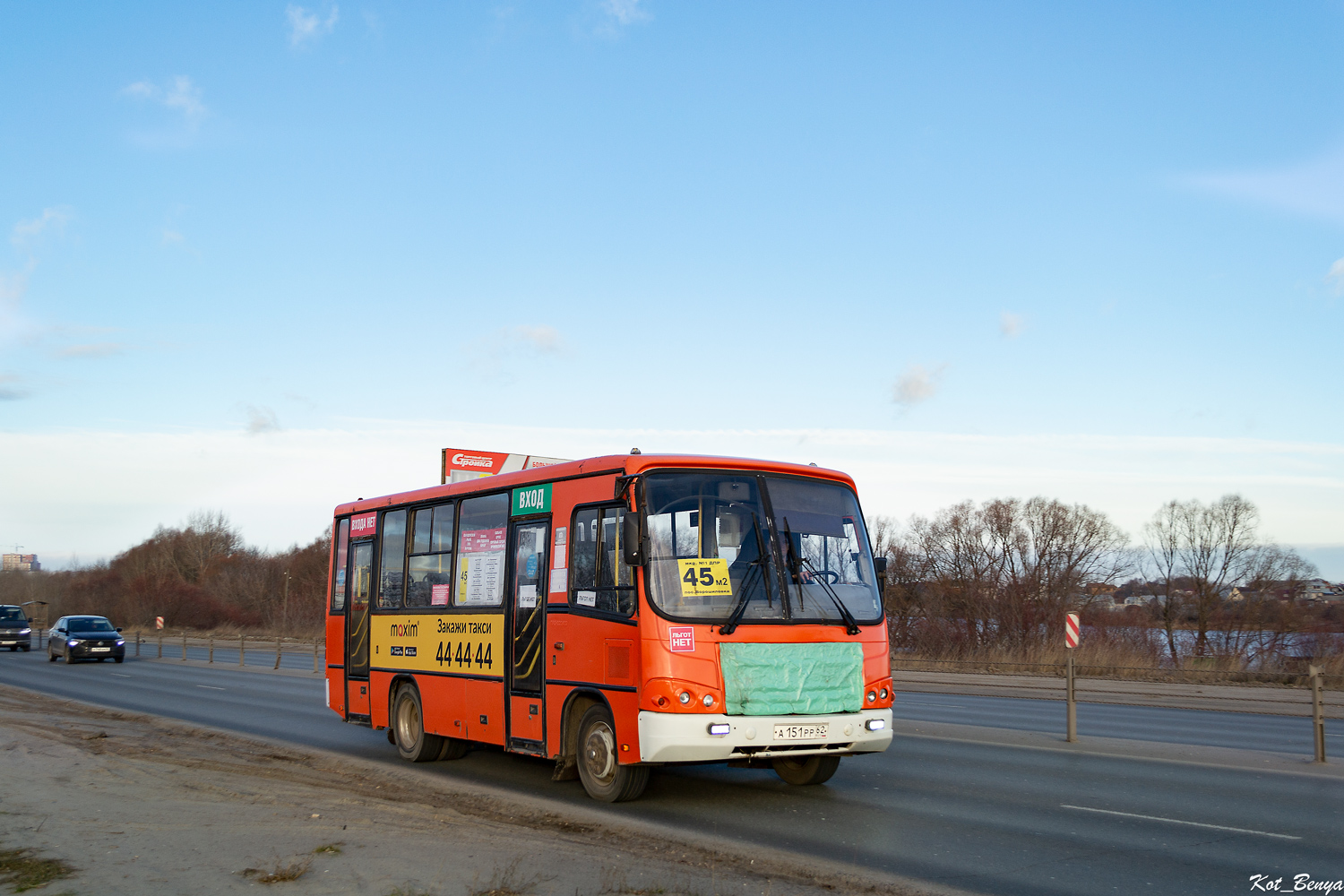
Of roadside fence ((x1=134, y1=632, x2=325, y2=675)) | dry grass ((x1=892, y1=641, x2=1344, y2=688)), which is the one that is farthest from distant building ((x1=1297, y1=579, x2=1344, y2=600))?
roadside fence ((x1=134, y1=632, x2=325, y2=675))

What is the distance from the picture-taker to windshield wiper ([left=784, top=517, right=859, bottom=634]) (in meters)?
9.98

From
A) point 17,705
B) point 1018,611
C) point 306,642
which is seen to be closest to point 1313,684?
point 17,705

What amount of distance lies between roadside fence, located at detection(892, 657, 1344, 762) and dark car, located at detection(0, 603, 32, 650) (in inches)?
1452

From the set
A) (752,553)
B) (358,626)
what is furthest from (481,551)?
(358,626)

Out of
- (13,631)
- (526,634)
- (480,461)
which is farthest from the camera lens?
(13,631)

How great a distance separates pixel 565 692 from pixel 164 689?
750 inches

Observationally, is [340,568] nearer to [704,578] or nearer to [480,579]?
[480,579]

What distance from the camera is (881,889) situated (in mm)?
6750

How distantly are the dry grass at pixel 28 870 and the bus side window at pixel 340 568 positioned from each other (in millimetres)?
8148

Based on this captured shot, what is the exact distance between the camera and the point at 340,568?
15.6 metres

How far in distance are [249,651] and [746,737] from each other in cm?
4549

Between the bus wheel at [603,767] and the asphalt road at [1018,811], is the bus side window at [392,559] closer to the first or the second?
the asphalt road at [1018,811]

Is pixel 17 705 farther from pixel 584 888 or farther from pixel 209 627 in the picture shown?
pixel 209 627

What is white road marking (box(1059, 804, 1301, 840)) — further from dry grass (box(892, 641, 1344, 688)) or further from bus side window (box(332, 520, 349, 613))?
dry grass (box(892, 641, 1344, 688))
